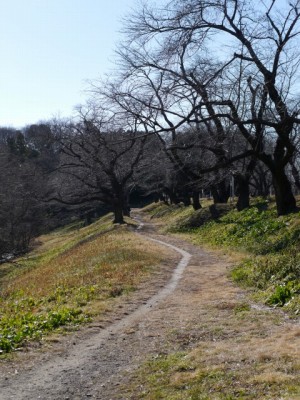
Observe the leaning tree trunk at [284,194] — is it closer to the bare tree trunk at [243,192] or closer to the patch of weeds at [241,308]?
the bare tree trunk at [243,192]

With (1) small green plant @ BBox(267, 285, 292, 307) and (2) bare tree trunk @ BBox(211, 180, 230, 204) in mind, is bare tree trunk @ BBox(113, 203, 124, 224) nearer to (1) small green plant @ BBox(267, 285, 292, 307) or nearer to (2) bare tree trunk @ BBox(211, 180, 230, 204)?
(2) bare tree trunk @ BBox(211, 180, 230, 204)

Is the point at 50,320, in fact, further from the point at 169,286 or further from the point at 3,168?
the point at 3,168

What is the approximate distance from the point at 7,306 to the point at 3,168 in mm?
36312

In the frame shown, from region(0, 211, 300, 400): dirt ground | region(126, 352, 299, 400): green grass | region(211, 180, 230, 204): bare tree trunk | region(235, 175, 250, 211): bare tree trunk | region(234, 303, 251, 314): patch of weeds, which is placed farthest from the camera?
region(211, 180, 230, 204): bare tree trunk

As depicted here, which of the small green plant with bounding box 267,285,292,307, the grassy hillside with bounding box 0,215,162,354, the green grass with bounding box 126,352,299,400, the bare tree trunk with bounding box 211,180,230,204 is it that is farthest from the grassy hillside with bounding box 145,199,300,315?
the bare tree trunk with bounding box 211,180,230,204

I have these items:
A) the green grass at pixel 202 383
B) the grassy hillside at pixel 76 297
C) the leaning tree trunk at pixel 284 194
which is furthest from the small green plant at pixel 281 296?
the leaning tree trunk at pixel 284 194

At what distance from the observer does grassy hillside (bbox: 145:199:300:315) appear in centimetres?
1036

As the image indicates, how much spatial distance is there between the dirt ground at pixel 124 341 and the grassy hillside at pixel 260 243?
0.60 metres

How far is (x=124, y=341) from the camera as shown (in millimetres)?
8406

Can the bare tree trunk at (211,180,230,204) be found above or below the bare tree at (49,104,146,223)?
below

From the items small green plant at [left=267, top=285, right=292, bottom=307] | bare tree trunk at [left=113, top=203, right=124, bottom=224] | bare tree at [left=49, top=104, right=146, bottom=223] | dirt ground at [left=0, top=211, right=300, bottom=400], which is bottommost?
dirt ground at [left=0, top=211, right=300, bottom=400]

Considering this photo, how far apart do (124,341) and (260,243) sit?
34.8 ft

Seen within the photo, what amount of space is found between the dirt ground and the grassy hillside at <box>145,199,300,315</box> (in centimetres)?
60

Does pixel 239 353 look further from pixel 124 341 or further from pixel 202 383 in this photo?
pixel 124 341
